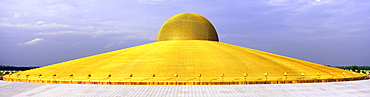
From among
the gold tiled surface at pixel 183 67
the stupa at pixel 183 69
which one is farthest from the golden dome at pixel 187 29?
the gold tiled surface at pixel 183 67

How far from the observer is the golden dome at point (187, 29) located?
114ft

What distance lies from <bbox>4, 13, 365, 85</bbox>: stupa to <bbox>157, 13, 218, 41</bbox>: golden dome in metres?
1.62

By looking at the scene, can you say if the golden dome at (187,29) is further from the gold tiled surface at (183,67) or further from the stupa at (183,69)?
the gold tiled surface at (183,67)

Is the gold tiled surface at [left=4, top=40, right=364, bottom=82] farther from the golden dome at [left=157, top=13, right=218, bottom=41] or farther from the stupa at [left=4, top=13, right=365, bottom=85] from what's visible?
the golden dome at [left=157, top=13, right=218, bottom=41]

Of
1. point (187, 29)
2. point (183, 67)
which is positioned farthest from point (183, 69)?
point (187, 29)

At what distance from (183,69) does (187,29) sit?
449 inches

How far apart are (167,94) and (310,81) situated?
12.3 meters

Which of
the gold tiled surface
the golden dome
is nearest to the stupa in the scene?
the gold tiled surface

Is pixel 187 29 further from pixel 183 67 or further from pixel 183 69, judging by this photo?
pixel 183 69

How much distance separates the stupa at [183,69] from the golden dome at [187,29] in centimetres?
162

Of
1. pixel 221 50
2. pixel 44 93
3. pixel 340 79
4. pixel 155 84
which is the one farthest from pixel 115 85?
pixel 340 79

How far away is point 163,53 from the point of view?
2867cm

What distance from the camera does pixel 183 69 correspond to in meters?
24.2

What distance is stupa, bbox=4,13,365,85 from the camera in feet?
71.7
